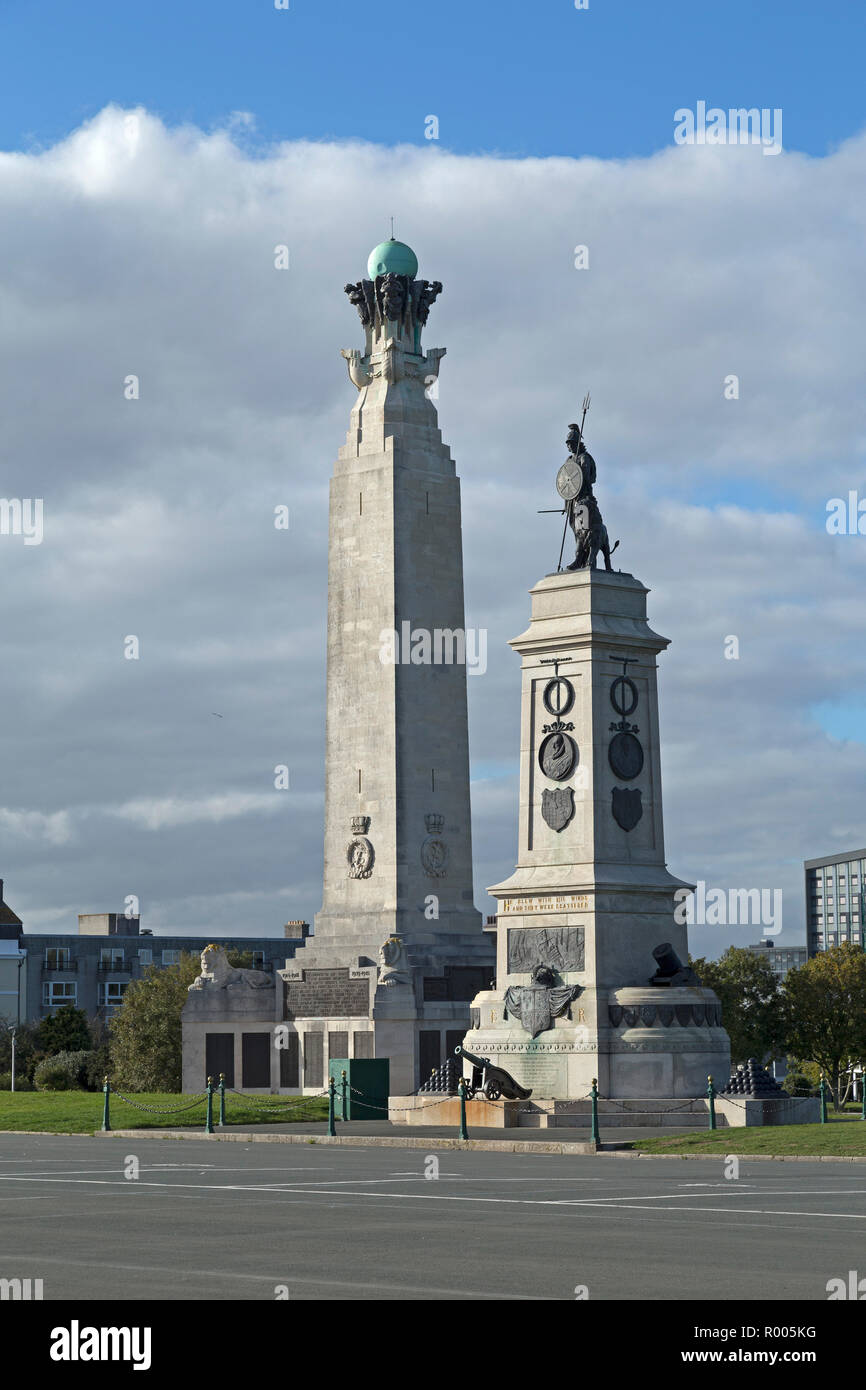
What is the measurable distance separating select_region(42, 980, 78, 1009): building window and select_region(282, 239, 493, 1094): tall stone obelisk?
8180 cm

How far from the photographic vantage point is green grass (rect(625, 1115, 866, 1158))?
3334 centimetres

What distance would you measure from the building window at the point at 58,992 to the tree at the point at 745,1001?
223ft

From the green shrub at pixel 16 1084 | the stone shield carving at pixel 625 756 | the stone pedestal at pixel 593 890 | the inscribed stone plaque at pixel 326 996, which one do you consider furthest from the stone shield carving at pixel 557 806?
the green shrub at pixel 16 1084

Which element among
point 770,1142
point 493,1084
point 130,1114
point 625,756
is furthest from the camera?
point 130,1114

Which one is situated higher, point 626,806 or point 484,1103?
point 626,806

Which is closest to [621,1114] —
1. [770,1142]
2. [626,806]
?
[626,806]

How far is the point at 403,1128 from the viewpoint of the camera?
4391 cm

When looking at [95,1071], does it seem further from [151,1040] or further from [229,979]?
[229,979]

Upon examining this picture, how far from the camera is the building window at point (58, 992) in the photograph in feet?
488

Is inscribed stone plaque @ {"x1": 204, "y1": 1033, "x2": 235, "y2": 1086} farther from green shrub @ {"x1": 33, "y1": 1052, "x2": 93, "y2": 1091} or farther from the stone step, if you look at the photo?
the stone step

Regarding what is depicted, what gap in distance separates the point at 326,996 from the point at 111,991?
281 ft

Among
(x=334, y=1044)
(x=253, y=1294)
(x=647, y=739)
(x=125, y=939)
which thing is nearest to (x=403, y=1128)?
(x=647, y=739)

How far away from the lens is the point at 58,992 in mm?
149250

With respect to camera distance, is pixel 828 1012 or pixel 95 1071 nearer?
pixel 95 1071
